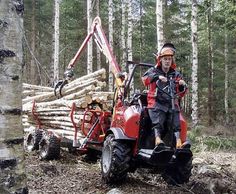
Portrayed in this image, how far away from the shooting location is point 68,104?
34.3 feet

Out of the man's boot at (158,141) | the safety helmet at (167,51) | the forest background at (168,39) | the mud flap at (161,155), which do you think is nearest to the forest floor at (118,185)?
the mud flap at (161,155)

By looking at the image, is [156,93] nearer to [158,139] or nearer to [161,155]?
[158,139]

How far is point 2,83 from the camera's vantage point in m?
2.38

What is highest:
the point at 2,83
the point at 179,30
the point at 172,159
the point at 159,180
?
the point at 179,30

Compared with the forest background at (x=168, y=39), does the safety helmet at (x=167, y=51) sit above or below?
below

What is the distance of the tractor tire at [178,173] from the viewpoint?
709 centimetres

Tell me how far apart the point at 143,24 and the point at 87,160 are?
25.9 meters

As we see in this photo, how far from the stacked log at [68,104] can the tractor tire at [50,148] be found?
60cm

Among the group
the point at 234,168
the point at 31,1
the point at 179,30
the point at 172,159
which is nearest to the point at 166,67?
the point at 172,159

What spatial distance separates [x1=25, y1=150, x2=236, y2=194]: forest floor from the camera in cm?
688

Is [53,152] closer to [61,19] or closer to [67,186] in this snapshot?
[67,186]

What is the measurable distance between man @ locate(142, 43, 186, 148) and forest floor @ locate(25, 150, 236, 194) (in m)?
0.97

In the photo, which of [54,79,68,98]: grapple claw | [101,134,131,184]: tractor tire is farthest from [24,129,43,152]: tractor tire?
[101,134,131,184]: tractor tire

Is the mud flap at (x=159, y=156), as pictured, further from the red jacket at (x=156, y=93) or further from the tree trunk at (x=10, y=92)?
the tree trunk at (x=10, y=92)
